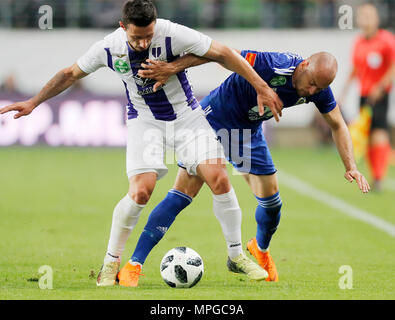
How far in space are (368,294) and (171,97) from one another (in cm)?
197

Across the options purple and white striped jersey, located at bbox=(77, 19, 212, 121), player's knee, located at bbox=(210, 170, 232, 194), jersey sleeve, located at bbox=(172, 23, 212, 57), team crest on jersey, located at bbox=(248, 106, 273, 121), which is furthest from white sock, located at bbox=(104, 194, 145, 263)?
team crest on jersey, located at bbox=(248, 106, 273, 121)

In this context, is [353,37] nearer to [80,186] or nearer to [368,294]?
[80,186]

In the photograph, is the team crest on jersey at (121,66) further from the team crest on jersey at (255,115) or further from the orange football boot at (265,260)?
the orange football boot at (265,260)

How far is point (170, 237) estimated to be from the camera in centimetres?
870

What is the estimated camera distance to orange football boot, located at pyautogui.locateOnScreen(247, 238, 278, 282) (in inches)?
261

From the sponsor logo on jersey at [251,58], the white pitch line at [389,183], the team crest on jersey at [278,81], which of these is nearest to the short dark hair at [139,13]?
the sponsor logo on jersey at [251,58]

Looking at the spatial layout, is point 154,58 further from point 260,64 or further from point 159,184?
point 159,184

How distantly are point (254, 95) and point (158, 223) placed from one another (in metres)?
1.22

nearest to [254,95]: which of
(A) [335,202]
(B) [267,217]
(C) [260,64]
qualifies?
(C) [260,64]

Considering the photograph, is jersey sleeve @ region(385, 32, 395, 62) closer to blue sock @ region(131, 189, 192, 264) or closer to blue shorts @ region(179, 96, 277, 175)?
blue shorts @ region(179, 96, 277, 175)

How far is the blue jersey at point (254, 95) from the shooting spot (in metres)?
6.38

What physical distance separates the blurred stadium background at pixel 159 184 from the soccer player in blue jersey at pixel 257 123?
16.2 inches

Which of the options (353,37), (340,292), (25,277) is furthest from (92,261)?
(353,37)

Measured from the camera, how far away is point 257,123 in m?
6.87
